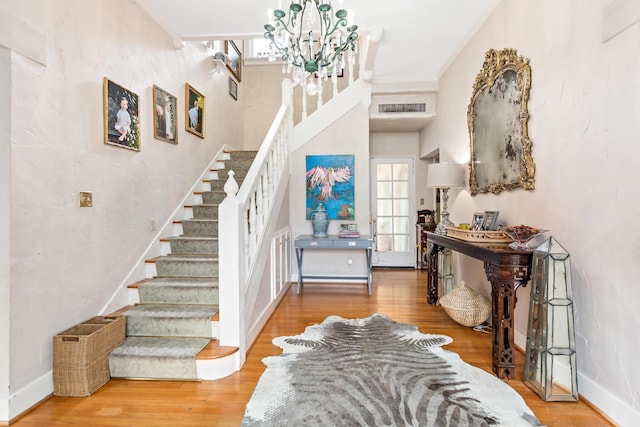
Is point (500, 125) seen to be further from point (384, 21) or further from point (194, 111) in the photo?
point (194, 111)

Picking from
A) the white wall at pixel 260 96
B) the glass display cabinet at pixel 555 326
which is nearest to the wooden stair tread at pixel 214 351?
the glass display cabinet at pixel 555 326

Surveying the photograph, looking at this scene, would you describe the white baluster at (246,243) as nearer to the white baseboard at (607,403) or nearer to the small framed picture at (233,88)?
the white baseboard at (607,403)

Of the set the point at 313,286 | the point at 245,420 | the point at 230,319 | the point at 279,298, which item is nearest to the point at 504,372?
the point at 245,420

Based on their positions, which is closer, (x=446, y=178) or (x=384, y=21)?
(x=384, y=21)

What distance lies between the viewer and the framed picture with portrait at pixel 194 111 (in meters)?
4.25

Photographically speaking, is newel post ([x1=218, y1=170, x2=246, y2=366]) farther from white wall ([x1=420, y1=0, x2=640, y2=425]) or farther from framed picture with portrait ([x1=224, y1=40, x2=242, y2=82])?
framed picture with portrait ([x1=224, y1=40, x2=242, y2=82])

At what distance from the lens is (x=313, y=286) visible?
511 cm

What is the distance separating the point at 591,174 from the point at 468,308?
5.49ft

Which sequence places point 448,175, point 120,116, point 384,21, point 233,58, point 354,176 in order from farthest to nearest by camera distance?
point 233,58 → point 354,176 → point 448,175 → point 384,21 → point 120,116

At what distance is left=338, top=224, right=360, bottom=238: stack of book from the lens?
4.91 meters

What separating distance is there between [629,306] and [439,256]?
2.34 metres

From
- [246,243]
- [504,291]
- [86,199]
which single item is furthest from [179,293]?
[504,291]

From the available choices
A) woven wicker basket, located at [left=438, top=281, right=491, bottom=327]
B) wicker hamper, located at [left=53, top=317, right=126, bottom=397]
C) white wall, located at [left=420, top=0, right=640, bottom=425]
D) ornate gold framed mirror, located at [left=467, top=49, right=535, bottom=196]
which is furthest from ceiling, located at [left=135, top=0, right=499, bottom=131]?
wicker hamper, located at [left=53, top=317, right=126, bottom=397]

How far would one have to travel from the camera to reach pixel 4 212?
1976mm
